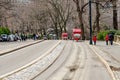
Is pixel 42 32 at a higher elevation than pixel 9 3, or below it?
below

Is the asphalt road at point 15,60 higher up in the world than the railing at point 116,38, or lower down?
higher up

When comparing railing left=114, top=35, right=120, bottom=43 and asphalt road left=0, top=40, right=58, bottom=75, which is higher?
asphalt road left=0, top=40, right=58, bottom=75

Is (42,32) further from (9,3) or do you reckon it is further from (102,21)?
(9,3)

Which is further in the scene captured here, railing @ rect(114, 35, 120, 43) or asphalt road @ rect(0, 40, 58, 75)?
railing @ rect(114, 35, 120, 43)

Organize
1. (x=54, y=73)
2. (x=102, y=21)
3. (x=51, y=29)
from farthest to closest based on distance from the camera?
1. (x=51, y=29)
2. (x=102, y=21)
3. (x=54, y=73)

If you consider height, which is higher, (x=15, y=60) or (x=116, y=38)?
(x=15, y=60)

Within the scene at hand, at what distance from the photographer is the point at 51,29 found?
A: 127 metres

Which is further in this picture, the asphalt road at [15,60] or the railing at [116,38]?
the railing at [116,38]

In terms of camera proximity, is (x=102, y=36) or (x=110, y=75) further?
(x=102, y=36)

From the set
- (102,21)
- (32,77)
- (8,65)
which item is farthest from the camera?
(102,21)

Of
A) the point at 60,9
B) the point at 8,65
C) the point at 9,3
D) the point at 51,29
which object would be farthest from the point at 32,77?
the point at 51,29

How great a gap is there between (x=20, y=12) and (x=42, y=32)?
9.11 meters

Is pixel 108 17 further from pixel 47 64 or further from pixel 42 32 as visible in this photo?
pixel 47 64

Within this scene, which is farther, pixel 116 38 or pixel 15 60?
pixel 116 38
